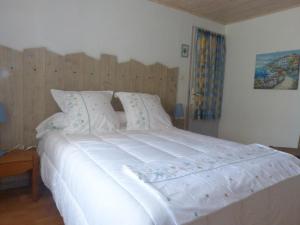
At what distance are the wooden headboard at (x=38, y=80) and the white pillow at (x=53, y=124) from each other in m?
0.08

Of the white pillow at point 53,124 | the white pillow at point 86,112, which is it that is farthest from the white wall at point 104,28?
the white pillow at point 53,124

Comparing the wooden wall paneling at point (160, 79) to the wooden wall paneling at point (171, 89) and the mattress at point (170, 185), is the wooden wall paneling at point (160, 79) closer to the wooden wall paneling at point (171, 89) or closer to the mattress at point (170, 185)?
the wooden wall paneling at point (171, 89)

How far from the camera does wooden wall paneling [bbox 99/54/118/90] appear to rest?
2551 millimetres

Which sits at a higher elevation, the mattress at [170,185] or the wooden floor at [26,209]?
the mattress at [170,185]

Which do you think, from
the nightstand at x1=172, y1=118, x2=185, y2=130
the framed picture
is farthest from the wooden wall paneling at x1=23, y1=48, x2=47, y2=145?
the framed picture

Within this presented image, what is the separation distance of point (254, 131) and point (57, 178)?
9.44ft

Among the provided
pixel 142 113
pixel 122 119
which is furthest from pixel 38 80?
pixel 142 113

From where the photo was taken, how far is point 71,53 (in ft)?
7.73

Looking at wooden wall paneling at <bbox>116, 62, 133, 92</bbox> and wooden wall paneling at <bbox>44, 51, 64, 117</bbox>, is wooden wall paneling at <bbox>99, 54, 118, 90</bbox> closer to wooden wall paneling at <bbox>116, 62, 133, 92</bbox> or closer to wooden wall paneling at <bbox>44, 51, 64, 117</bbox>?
wooden wall paneling at <bbox>116, 62, 133, 92</bbox>

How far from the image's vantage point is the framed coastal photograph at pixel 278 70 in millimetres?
2857

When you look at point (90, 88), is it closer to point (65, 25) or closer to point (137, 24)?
point (65, 25)

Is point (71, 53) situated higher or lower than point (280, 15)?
lower

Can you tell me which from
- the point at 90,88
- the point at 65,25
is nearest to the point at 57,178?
the point at 90,88

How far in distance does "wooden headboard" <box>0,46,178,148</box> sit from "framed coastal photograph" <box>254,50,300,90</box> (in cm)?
199
